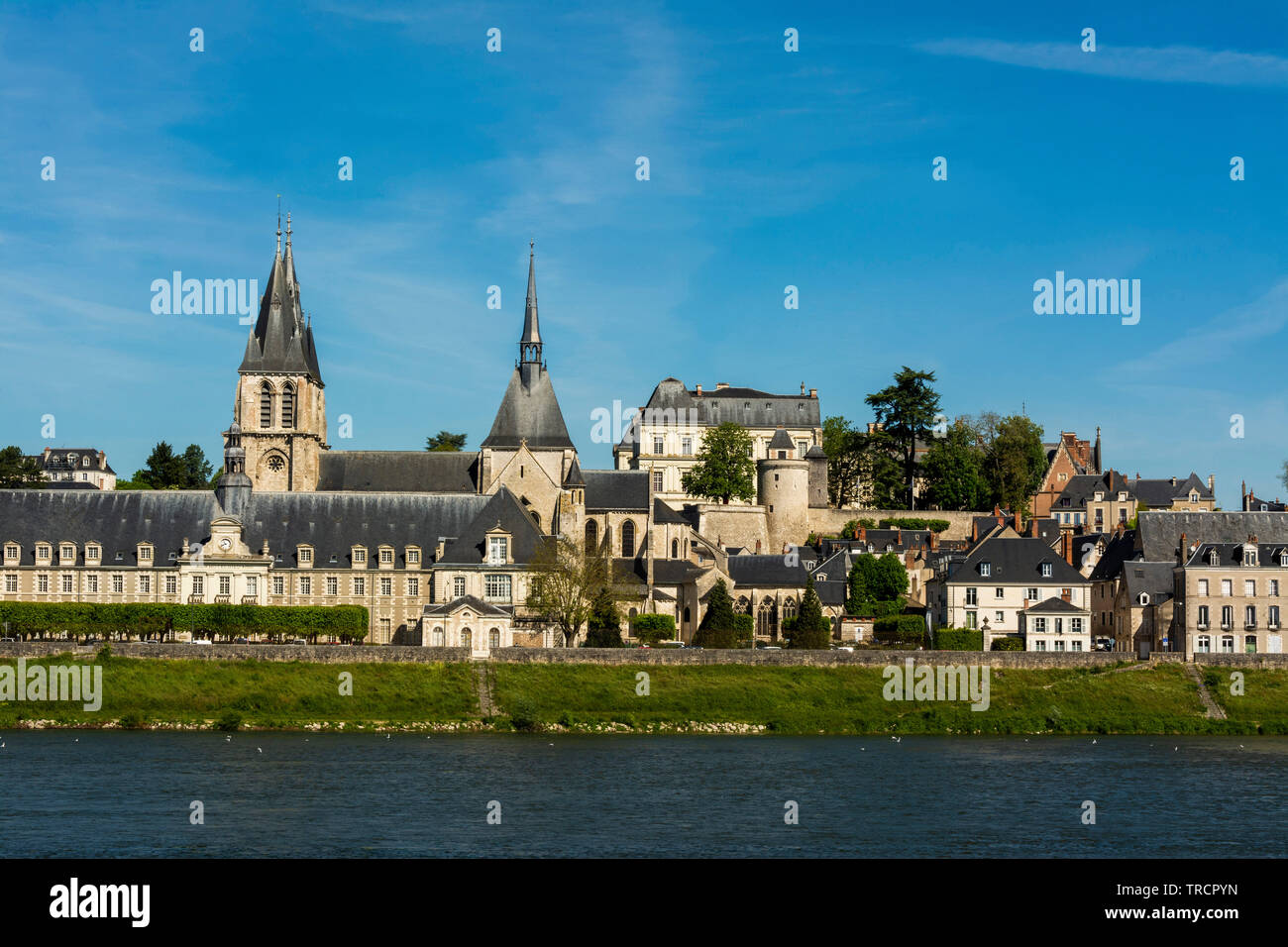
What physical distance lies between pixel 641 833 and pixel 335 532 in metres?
38.0

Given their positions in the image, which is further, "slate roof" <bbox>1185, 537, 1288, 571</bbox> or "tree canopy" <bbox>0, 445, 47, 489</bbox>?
"tree canopy" <bbox>0, 445, 47, 489</bbox>

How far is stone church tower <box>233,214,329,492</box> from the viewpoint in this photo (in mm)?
71875

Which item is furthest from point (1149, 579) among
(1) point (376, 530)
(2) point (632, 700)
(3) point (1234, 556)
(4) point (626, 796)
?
(4) point (626, 796)

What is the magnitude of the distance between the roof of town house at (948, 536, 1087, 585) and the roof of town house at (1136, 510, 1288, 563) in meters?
3.22

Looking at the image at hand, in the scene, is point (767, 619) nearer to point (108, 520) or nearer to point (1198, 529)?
point (1198, 529)

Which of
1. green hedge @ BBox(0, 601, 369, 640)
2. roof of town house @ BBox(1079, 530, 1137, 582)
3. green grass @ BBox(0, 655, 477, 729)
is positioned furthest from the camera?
roof of town house @ BBox(1079, 530, 1137, 582)

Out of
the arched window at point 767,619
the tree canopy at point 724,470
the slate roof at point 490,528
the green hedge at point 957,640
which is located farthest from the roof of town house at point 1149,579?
the tree canopy at point 724,470

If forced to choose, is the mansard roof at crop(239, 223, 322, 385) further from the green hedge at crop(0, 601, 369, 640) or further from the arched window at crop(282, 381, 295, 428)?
the green hedge at crop(0, 601, 369, 640)

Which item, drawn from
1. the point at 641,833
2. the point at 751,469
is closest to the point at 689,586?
the point at 751,469

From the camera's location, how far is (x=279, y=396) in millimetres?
72688

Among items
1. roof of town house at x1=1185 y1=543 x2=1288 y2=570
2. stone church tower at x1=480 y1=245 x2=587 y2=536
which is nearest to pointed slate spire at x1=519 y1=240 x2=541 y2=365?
stone church tower at x1=480 y1=245 x2=587 y2=536

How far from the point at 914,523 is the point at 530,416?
94.4ft
